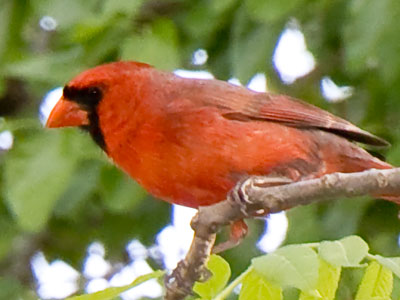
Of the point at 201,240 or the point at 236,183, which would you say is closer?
the point at 201,240

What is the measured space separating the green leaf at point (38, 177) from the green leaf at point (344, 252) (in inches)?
63.6

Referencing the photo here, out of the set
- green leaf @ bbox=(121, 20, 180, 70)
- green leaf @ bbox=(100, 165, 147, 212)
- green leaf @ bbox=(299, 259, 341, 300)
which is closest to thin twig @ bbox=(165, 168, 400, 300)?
green leaf @ bbox=(299, 259, 341, 300)

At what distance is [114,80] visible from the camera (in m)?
3.57

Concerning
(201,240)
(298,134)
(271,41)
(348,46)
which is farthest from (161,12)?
(201,240)

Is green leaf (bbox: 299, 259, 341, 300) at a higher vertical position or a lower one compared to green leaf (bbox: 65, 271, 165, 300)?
lower

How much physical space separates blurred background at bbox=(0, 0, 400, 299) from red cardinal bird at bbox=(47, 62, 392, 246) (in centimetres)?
40

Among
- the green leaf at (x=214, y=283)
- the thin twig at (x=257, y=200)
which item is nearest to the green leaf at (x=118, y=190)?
the thin twig at (x=257, y=200)

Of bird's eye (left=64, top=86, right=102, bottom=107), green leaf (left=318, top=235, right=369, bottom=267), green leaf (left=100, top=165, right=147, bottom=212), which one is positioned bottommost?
green leaf (left=100, top=165, right=147, bottom=212)

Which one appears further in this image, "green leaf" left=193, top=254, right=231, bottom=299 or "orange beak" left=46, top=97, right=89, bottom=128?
"orange beak" left=46, top=97, right=89, bottom=128

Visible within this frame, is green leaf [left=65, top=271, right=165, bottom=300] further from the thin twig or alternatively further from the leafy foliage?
the thin twig

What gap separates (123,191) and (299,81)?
3.20ft

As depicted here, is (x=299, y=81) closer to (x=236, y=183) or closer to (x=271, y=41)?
(x=271, y=41)

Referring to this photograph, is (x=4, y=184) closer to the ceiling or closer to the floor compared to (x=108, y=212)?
closer to the ceiling

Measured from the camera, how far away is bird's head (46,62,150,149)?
3559 mm
